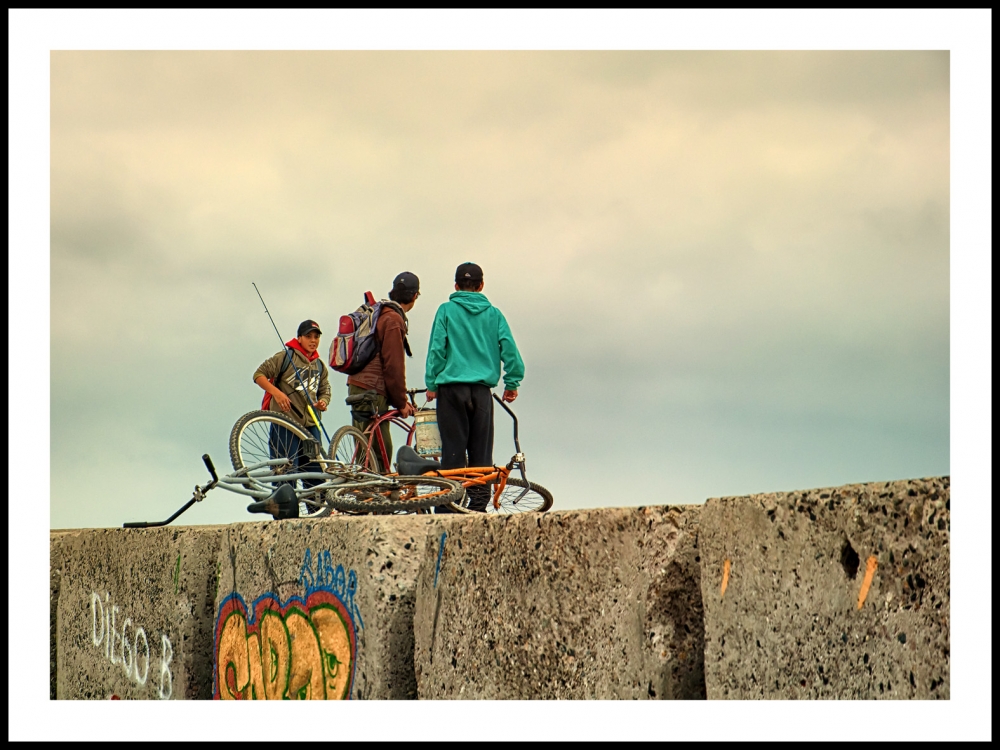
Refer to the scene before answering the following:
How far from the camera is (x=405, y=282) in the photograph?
6750 millimetres

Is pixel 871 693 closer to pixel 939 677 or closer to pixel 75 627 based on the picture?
pixel 939 677

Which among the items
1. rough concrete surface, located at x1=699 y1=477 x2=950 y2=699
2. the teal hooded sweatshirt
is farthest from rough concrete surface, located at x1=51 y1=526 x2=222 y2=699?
rough concrete surface, located at x1=699 y1=477 x2=950 y2=699

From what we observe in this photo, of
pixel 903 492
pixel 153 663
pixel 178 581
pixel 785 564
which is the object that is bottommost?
pixel 153 663

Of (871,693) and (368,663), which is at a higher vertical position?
(871,693)

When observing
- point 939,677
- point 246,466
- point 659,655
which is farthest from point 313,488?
point 939,677

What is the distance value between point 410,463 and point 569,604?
2.75m

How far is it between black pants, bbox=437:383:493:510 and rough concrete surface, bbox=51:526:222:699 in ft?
4.66

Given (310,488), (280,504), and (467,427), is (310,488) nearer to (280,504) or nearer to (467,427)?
(280,504)

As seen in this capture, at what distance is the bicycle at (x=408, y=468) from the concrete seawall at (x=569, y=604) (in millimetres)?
891

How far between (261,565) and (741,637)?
2.69 m

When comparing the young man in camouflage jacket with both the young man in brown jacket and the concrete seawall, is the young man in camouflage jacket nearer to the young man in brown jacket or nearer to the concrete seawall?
the young man in brown jacket

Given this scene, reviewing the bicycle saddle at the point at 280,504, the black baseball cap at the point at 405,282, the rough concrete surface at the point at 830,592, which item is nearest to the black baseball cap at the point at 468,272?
the black baseball cap at the point at 405,282

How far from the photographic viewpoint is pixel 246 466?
228 inches

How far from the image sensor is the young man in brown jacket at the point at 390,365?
21.7ft
